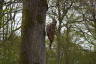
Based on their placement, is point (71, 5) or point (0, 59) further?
point (71, 5)

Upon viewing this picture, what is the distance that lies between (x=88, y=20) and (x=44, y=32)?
13.7 meters

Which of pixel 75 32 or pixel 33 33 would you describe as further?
pixel 75 32

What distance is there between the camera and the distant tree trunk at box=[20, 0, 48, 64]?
9.29ft

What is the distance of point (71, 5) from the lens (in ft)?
46.1

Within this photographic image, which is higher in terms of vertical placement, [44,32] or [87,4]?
[87,4]

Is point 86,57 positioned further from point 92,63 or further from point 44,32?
point 44,32

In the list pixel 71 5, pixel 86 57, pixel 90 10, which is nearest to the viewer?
pixel 71 5

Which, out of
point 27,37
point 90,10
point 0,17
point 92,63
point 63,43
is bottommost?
point 92,63

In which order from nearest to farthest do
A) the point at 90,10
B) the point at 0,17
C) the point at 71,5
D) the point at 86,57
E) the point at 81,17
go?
the point at 0,17
the point at 71,5
the point at 90,10
the point at 81,17
the point at 86,57

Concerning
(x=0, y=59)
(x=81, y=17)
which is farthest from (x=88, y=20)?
(x=0, y=59)

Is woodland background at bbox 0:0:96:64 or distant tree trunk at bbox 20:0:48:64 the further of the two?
woodland background at bbox 0:0:96:64

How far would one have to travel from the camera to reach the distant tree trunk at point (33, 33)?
9.29 feet

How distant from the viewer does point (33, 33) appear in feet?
9.34

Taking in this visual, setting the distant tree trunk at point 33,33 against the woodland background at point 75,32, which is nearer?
the distant tree trunk at point 33,33
